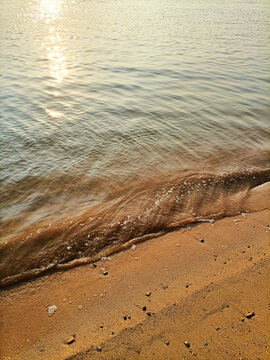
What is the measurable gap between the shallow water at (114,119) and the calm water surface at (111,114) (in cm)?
3

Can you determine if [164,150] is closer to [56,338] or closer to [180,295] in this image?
[180,295]

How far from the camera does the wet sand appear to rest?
256 cm

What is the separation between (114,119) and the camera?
7641mm

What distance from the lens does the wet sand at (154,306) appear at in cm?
256

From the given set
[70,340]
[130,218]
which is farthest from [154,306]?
[130,218]

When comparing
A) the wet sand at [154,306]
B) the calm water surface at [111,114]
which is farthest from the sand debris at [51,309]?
the calm water surface at [111,114]

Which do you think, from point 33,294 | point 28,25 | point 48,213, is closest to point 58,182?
point 48,213

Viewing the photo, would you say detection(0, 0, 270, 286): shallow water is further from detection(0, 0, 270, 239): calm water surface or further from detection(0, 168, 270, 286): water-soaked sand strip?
detection(0, 168, 270, 286): water-soaked sand strip

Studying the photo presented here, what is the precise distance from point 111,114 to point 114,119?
397 mm

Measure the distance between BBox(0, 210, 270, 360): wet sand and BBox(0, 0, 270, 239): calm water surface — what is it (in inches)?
55.5

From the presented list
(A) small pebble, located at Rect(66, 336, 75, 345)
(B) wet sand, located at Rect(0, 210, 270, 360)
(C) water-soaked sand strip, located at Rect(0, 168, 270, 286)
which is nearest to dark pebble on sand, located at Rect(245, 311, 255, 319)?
(B) wet sand, located at Rect(0, 210, 270, 360)

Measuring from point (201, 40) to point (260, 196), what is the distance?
17.7 metres

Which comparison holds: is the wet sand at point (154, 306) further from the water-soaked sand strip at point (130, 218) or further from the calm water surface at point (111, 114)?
the calm water surface at point (111, 114)

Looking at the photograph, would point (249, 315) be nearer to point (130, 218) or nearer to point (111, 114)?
point (130, 218)
